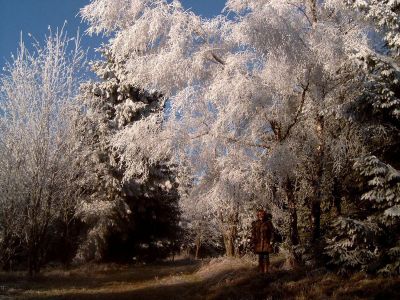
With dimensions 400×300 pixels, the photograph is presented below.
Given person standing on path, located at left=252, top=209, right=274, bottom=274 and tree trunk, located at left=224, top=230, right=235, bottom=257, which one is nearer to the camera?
person standing on path, located at left=252, top=209, right=274, bottom=274

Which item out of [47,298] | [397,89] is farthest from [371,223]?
[47,298]

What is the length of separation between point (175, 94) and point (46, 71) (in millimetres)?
6793

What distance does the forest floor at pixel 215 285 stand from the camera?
334 inches

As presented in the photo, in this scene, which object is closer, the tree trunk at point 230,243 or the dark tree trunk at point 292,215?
the dark tree trunk at point 292,215

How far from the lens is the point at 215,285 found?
39.2 ft

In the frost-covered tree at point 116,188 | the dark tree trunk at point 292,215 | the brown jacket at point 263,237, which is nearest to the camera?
the brown jacket at point 263,237

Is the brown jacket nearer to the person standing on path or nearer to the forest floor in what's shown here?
the person standing on path

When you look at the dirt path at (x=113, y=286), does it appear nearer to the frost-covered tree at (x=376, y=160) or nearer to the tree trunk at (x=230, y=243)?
the tree trunk at (x=230, y=243)

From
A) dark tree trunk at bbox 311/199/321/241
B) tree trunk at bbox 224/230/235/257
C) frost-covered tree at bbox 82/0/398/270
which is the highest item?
frost-covered tree at bbox 82/0/398/270

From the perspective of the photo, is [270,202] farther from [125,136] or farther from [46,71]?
[46,71]

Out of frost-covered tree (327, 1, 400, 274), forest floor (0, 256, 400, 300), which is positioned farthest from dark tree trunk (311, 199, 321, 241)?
forest floor (0, 256, 400, 300)

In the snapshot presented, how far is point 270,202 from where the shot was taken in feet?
43.0

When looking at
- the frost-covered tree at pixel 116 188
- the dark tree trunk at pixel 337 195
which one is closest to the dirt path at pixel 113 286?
the dark tree trunk at pixel 337 195

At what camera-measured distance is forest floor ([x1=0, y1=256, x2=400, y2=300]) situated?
8.49 m
